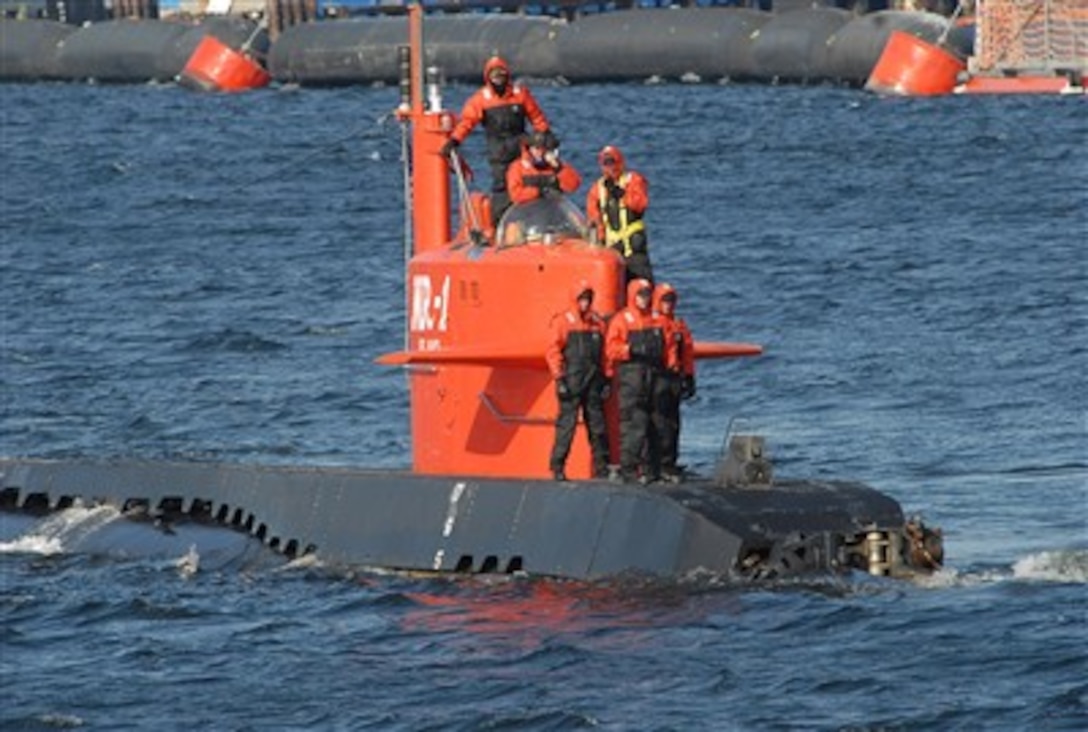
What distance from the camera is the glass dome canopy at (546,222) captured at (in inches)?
1134

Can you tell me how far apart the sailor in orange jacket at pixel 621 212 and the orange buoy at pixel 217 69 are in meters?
93.6

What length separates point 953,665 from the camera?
2439 cm

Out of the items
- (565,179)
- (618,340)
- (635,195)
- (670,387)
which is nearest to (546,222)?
(565,179)

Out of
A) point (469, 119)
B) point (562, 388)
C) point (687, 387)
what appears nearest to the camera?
point (562, 388)

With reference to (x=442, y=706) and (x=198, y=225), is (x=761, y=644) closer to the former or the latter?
(x=442, y=706)

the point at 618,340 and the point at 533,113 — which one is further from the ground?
the point at 533,113

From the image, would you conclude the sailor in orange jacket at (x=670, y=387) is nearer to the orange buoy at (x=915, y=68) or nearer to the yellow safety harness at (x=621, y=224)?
the yellow safety harness at (x=621, y=224)

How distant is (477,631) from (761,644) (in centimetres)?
241

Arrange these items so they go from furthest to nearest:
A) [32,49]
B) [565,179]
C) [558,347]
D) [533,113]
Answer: [32,49]
[533,113]
[565,179]
[558,347]

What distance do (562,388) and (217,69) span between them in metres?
95.3

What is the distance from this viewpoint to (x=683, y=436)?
38406 mm

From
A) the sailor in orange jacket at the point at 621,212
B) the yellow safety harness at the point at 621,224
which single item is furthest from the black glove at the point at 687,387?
the yellow safety harness at the point at 621,224

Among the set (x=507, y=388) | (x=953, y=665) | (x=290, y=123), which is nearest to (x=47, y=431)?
(x=507, y=388)

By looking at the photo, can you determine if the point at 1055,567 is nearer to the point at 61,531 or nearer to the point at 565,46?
the point at 61,531
